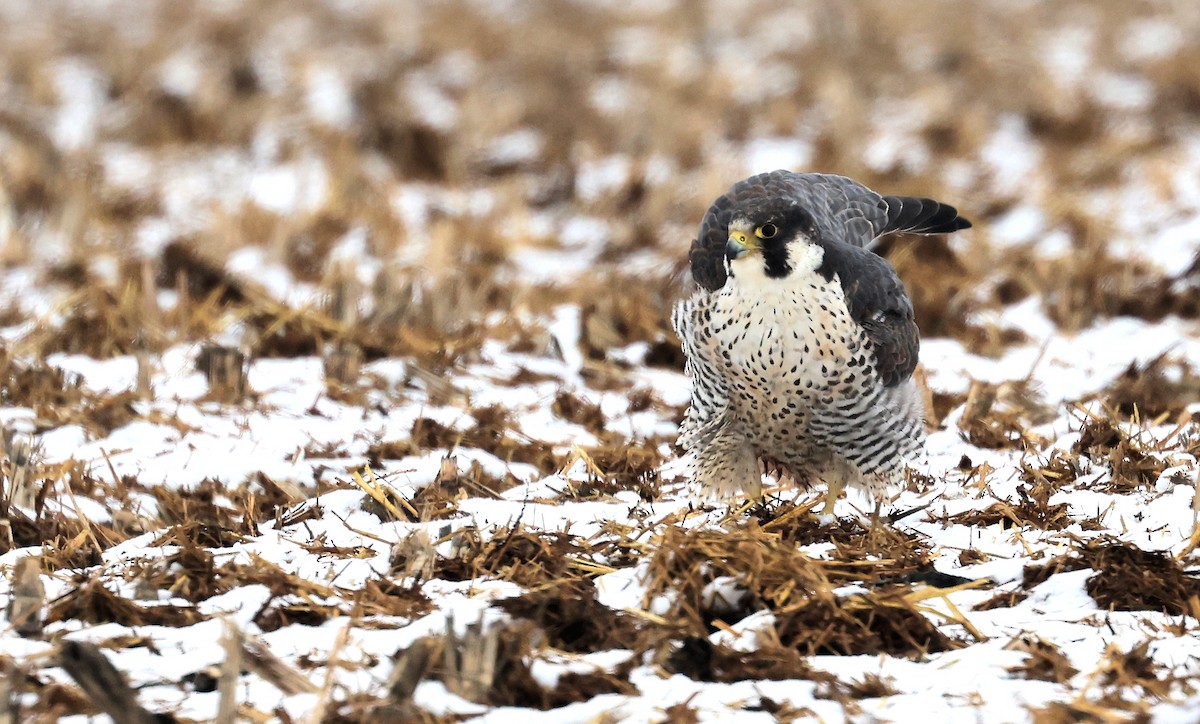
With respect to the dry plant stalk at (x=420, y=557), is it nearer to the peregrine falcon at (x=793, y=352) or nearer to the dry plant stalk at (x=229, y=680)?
the dry plant stalk at (x=229, y=680)

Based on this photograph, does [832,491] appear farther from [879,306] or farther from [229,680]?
[229,680]

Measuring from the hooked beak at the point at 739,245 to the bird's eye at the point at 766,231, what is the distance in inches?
0.6

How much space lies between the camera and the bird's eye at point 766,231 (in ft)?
10.1

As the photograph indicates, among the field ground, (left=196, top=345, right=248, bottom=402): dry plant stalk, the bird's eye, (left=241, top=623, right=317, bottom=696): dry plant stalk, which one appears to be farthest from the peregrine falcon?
(left=196, top=345, right=248, bottom=402): dry plant stalk

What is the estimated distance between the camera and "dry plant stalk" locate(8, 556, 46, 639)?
270 cm

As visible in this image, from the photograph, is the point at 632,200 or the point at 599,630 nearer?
the point at 599,630

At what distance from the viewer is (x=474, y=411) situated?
428 centimetres

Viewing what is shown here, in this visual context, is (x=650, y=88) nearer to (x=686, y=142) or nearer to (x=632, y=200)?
(x=686, y=142)

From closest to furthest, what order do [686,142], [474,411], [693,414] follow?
[693,414] < [474,411] < [686,142]

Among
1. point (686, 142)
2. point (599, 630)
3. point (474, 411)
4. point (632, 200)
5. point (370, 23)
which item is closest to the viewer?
point (599, 630)

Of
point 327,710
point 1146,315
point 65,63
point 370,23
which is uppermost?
point 370,23

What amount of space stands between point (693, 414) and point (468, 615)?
979mm

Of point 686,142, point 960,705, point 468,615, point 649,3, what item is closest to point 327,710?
point 468,615

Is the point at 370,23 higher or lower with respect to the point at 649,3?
lower
